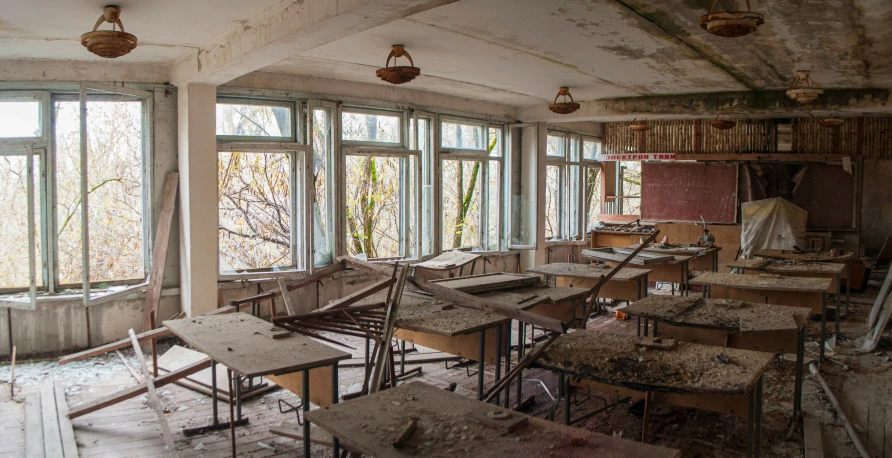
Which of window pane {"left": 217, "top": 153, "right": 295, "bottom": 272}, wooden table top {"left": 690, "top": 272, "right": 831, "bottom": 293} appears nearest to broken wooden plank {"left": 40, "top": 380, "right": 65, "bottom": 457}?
window pane {"left": 217, "top": 153, "right": 295, "bottom": 272}

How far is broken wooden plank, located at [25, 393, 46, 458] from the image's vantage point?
3904 mm

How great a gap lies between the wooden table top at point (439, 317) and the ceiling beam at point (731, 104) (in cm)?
579

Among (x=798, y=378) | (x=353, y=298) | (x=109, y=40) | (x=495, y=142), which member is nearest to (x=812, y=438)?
(x=798, y=378)

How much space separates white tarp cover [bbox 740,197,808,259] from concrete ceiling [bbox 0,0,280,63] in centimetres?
790

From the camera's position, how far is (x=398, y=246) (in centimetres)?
865

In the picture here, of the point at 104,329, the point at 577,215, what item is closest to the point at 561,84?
the point at 577,215

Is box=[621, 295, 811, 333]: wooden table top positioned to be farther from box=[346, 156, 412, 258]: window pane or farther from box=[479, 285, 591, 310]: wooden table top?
box=[346, 156, 412, 258]: window pane

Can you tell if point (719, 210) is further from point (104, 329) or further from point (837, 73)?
point (104, 329)

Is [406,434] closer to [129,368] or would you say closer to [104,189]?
[129,368]

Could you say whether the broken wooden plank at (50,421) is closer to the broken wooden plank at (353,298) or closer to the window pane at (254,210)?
the broken wooden plank at (353,298)

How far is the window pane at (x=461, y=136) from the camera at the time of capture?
9.38 meters

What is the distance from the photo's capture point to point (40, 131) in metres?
6.11

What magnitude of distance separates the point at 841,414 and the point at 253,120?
20.3 ft

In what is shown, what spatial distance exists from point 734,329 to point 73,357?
214 inches
